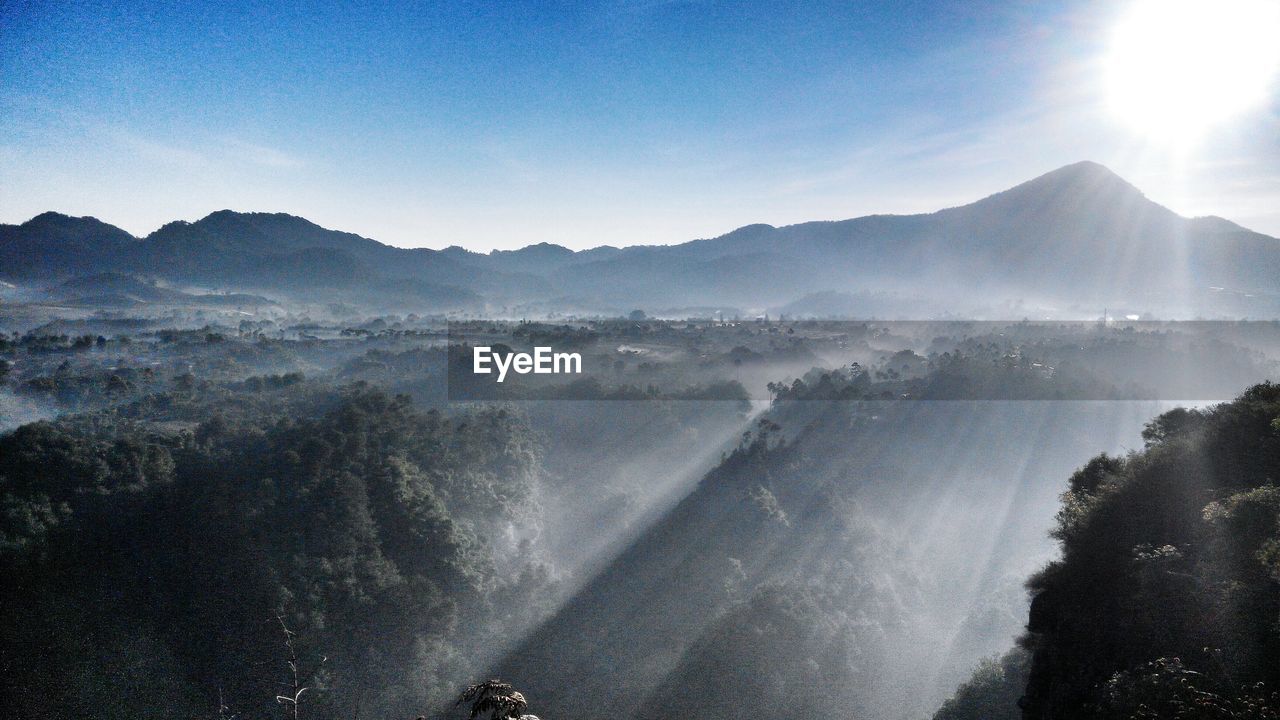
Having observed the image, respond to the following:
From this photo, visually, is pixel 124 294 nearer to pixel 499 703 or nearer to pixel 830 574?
pixel 830 574

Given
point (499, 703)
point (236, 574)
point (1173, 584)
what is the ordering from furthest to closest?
point (236, 574), point (1173, 584), point (499, 703)

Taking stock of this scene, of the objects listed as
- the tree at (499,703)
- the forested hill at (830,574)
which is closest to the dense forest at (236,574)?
the forested hill at (830,574)

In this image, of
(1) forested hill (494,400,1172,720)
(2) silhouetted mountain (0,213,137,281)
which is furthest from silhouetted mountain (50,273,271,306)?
(1) forested hill (494,400,1172,720)

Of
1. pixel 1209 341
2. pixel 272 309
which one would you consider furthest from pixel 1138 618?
pixel 272 309

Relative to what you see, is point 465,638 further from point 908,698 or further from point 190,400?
point 190,400

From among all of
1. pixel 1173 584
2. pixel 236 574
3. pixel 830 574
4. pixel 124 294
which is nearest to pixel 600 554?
pixel 830 574

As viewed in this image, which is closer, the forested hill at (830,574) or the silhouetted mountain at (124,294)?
the forested hill at (830,574)

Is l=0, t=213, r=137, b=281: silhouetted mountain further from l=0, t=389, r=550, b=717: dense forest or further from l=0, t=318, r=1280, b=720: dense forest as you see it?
l=0, t=389, r=550, b=717: dense forest

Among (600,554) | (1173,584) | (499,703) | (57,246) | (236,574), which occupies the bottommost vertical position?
(600,554)

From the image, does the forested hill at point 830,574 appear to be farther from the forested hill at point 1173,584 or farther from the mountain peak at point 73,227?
the mountain peak at point 73,227
